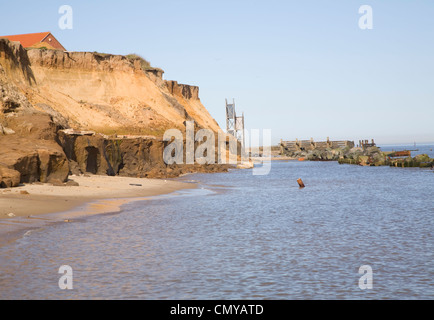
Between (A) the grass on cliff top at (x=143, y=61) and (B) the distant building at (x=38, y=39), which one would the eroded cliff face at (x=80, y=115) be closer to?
(A) the grass on cliff top at (x=143, y=61)

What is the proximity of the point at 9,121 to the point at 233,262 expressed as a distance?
54.0ft

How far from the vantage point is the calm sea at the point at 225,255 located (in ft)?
24.5

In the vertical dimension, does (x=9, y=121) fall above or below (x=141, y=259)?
above

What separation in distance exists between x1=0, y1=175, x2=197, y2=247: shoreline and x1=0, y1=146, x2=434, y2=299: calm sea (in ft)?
1.69

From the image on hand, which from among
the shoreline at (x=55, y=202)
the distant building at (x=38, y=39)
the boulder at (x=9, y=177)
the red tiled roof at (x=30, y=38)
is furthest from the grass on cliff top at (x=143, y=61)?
the boulder at (x=9, y=177)

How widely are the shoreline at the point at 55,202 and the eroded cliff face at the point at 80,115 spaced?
109 centimetres

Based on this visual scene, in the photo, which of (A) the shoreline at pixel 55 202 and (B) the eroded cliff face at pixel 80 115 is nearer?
(A) the shoreline at pixel 55 202

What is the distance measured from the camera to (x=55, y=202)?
15953mm

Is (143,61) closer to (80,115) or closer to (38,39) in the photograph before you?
(38,39)

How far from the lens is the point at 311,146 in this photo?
111 metres

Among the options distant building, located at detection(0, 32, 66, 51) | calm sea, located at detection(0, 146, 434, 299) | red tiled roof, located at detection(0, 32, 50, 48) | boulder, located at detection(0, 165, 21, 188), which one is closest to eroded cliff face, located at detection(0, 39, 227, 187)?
boulder, located at detection(0, 165, 21, 188)

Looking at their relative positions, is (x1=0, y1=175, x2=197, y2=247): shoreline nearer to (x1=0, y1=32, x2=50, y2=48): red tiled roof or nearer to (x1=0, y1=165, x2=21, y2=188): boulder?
(x1=0, y1=165, x2=21, y2=188): boulder
